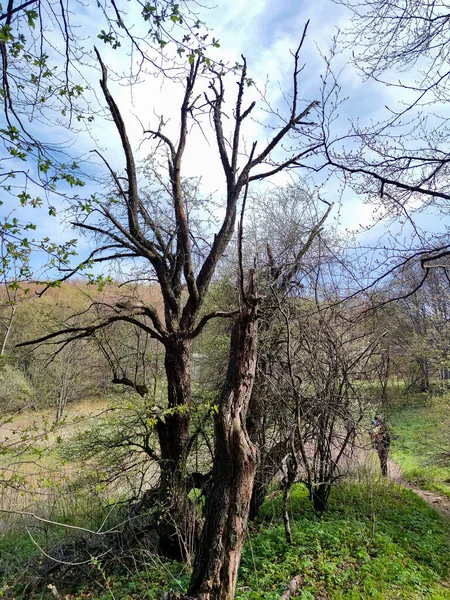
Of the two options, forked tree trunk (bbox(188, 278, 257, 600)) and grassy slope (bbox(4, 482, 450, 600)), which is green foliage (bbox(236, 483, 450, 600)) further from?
forked tree trunk (bbox(188, 278, 257, 600))

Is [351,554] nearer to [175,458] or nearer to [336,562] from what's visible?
[336,562]

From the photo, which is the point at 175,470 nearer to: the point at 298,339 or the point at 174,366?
the point at 174,366

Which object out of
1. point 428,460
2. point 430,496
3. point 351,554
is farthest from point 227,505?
point 428,460

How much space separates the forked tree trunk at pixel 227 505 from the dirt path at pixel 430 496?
6412mm

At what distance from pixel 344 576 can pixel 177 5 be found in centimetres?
576

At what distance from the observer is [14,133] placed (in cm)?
271

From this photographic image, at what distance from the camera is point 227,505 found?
3.02 metres

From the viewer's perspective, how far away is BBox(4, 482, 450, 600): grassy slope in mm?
4055

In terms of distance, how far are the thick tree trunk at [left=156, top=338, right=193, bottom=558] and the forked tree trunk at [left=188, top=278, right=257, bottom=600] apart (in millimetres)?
1440

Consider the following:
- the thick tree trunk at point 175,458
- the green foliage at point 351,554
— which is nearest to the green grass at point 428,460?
the green foliage at point 351,554

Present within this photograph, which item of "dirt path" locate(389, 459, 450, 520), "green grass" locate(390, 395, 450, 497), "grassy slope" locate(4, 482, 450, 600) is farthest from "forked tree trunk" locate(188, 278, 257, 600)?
"green grass" locate(390, 395, 450, 497)

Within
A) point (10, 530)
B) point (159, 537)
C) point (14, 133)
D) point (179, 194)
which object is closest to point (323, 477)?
point (159, 537)

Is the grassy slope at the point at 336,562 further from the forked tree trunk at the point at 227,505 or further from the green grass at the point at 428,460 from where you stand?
the green grass at the point at 428,460

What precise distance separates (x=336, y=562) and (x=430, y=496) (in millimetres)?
5578
